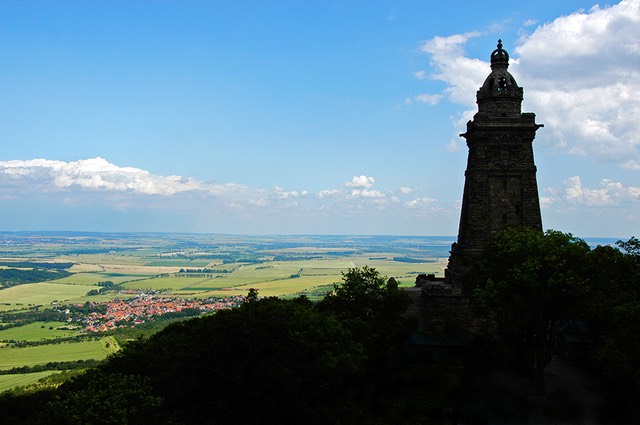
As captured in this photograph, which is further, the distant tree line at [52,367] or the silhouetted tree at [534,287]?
the distant tree line at [52,367]

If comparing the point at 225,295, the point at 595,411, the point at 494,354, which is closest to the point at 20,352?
the point at 225,295

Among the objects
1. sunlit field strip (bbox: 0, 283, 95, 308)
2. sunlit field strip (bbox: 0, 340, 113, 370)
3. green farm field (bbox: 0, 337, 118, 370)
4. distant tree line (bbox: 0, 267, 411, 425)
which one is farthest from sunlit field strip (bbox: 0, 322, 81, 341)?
distant tree line (bbox: 0, 267, 411, 425)

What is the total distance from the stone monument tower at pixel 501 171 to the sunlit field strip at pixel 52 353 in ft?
185

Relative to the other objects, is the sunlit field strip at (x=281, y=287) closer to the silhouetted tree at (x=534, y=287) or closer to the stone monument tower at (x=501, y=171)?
the stone monument tower at (x=501, y=171)

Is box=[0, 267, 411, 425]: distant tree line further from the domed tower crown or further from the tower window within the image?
the tower window

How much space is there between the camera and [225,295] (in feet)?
477

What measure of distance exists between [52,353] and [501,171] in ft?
226

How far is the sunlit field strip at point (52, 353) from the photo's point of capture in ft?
249

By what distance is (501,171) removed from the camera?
4156 cm

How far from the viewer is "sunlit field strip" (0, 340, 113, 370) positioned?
75.8 m

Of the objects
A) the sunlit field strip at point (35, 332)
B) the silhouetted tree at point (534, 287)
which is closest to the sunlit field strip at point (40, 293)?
the sunlit field strip at point (35, 332)

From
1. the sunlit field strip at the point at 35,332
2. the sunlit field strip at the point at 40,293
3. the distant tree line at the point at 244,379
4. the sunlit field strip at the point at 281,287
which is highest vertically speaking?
the distant tree line at the point at 244,379

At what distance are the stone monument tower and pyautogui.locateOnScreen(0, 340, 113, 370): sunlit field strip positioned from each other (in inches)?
2216

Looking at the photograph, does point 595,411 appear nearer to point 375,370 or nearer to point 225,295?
point 375,370
